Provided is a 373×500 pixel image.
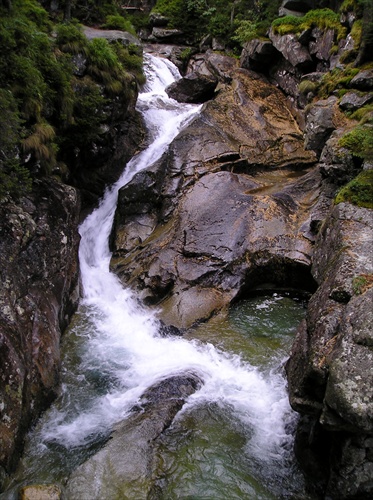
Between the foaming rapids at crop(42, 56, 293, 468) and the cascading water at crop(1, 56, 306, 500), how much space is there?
0.02 metres

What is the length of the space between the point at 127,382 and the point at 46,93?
7.81 m

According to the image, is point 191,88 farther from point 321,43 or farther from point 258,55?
point 321,43

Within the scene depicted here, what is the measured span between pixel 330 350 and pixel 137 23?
29.3m

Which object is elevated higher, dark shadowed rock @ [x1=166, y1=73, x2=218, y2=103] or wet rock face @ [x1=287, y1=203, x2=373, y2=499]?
dark shadowed rock @ [x1=166, y1=73, x2=218, y2=103]

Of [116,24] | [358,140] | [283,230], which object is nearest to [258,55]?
[116,24]

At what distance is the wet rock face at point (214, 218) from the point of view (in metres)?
11.0

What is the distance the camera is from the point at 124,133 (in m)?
15.5

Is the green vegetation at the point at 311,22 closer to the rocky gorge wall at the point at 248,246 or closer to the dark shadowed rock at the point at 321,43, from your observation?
the dark shadowed rock at the point at 321,43

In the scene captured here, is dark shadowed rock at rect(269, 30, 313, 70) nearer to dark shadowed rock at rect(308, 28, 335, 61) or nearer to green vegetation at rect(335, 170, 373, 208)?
dark shadowed rock at rect(308, 28, 335, 61)

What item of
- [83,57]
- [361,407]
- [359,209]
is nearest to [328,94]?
[359,209]

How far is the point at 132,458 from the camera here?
6.08 m

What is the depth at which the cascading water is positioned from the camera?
657cm

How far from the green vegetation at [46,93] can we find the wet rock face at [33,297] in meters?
0.80

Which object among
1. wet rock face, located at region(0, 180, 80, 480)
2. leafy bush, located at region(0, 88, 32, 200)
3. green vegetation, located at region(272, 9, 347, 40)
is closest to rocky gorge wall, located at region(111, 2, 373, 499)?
green vegetation, located at region(272, 9, 347, 40)
